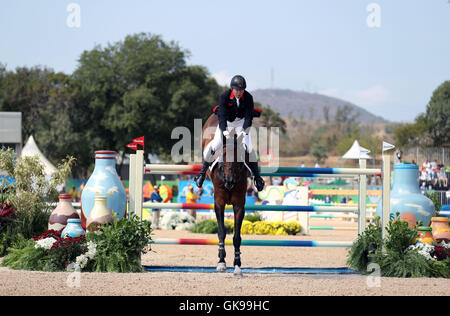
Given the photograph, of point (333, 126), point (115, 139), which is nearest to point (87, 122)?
point (115, 139)

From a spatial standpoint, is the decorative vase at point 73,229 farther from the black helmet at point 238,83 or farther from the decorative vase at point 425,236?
the decorative vase at point 425,236

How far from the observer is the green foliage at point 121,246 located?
313 inches

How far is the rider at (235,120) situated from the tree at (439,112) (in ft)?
182

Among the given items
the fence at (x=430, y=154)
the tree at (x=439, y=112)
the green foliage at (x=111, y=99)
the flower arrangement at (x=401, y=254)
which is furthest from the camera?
the tree at (x=439, y=112)

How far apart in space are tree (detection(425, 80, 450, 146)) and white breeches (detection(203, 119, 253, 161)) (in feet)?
182

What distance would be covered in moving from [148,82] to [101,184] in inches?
1686

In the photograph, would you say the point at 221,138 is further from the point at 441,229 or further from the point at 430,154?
the point at 430,154

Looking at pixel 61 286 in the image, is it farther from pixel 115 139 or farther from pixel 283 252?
pixel 115 139

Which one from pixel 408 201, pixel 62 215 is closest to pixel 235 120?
pixel 408 201

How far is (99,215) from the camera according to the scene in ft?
28.1

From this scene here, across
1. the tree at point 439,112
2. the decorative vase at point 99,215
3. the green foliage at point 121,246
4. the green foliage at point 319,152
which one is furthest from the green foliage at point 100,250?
the green foliage at point 319,152

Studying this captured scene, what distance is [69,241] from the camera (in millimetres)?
8219

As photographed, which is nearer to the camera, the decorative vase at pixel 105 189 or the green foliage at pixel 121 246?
the green foliage at pixel 121 246

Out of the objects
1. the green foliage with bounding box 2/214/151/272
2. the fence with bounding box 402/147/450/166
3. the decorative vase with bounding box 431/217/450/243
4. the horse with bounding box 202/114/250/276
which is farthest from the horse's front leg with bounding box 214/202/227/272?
the fence with bounding box 402/147/450/166
